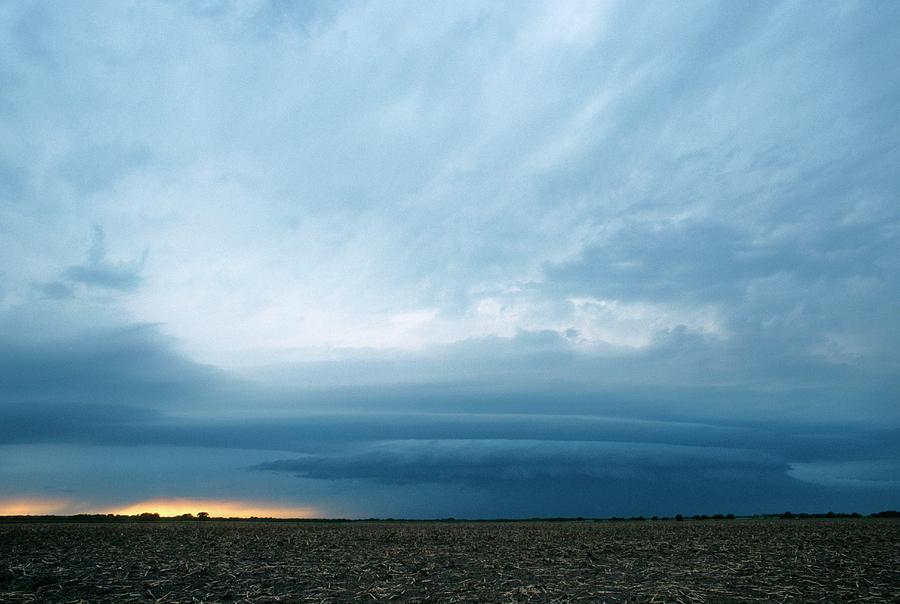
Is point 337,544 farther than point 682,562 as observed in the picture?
Yes

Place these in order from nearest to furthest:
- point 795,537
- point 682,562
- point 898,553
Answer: point 682,562, point 898,553, point 795,537

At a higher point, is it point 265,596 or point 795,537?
point 265,596

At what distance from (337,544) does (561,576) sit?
16431 mm

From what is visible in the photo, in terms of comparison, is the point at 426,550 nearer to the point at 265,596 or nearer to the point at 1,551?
the point at 265,596

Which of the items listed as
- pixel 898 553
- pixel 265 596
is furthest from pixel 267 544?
pixel 898 553

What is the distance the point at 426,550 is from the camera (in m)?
27.2

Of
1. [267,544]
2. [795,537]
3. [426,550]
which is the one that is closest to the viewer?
[426,550]

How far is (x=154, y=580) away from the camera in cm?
1778

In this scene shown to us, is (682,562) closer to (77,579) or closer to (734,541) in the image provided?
(734,541)

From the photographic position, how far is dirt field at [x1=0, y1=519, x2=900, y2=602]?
15.9 meters

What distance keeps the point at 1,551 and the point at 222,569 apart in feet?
44.7

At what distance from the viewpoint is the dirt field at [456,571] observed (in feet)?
52.3

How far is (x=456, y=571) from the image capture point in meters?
20.3

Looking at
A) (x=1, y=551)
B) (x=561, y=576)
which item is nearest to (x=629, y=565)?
(x=561, y=576)
